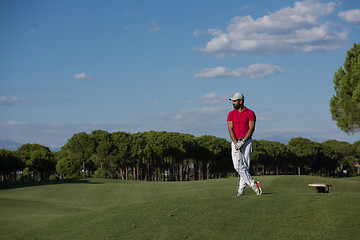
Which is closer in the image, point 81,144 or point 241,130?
point 241,130

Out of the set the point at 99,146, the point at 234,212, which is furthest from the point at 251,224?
the point at 99,146

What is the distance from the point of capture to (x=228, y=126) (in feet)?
56.3

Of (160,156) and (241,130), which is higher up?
(241,130)

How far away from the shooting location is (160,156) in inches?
3629

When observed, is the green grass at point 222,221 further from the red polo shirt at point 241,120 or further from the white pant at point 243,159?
the red polo shirt at point 241,120

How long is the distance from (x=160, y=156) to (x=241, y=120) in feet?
249

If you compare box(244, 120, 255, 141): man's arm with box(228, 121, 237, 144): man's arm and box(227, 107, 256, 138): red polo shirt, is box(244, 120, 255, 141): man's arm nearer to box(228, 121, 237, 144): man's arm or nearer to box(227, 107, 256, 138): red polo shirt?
box(227, 107, 256, 138): red polo shirt

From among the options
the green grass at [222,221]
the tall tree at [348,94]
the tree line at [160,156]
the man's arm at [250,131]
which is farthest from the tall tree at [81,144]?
the man's arm at [250,131]

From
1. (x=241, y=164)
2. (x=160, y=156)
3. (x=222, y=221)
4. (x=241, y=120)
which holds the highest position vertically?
(x=241, y=120)

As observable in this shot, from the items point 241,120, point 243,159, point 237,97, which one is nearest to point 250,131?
point 241,120

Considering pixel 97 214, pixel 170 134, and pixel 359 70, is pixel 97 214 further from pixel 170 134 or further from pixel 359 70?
pixel 170 134

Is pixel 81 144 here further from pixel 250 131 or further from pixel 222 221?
pixel 222 221

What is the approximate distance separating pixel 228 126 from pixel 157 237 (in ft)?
18.5

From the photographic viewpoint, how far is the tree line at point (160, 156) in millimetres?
90750
